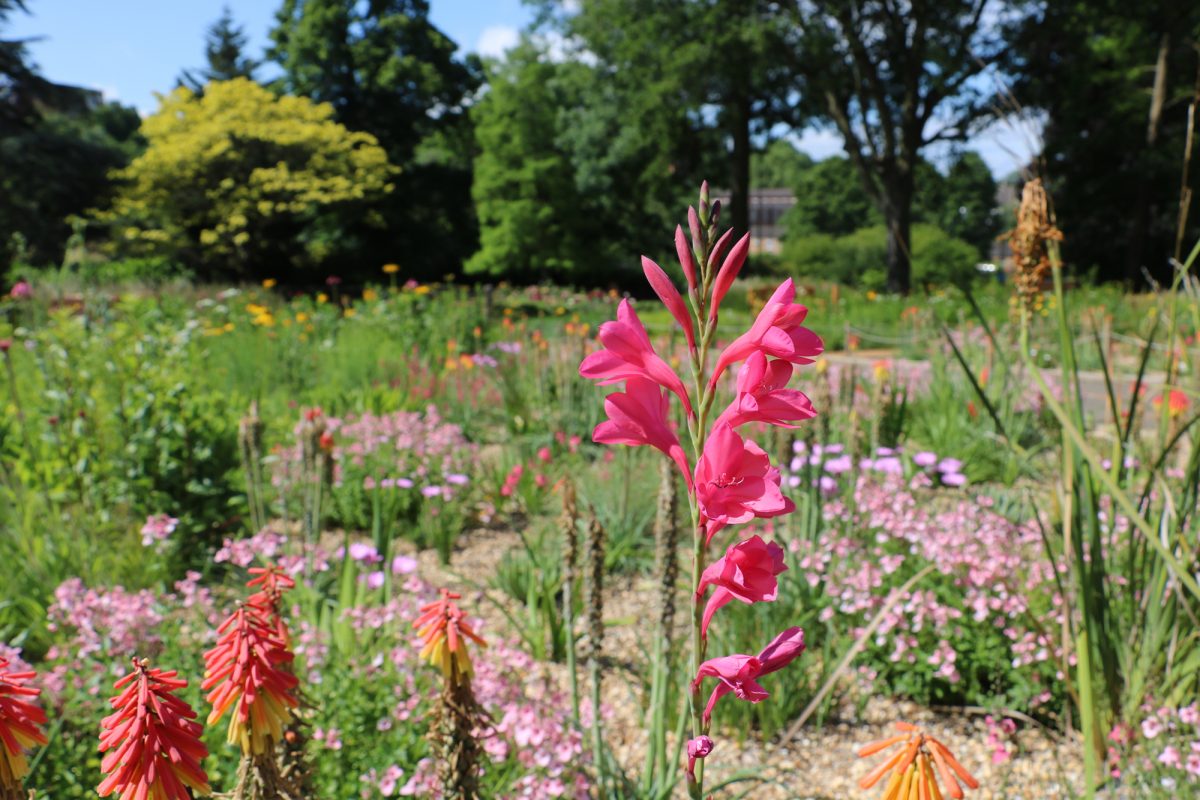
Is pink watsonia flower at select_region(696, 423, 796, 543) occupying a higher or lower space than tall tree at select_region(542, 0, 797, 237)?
lower

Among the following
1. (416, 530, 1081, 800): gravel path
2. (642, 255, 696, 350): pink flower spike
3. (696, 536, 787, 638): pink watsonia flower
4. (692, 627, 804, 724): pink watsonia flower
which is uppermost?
(642, 255, 696, 350): pink flower spike

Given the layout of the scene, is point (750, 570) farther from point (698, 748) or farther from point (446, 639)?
point (446, 639)

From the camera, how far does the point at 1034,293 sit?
2504mm

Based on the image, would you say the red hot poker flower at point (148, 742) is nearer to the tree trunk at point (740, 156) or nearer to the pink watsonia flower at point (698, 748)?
the pink watsonia flower at point (698, 748)

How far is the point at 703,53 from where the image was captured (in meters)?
17.2

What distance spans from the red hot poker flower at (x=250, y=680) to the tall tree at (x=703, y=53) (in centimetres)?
1755

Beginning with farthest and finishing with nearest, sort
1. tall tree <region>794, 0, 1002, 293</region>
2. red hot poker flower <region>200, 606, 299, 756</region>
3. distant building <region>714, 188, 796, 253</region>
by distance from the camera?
distant building <region>714, 188, 796, 253</region>
tall tree <region>794, 0, 1002, 293</region>
red hot poker flower <region>200, 606, 299, 756</region>

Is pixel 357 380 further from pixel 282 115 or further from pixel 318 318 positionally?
pixel 282 115

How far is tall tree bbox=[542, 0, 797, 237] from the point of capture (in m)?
17.2

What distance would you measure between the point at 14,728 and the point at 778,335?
0.91m

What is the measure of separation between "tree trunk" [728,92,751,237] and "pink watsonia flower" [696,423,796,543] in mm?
20329

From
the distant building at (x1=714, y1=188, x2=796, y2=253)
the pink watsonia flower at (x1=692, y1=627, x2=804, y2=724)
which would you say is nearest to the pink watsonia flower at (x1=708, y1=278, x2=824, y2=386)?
the pink watsonia flower at (x1=692, y1=627, x2=804, y2=724)

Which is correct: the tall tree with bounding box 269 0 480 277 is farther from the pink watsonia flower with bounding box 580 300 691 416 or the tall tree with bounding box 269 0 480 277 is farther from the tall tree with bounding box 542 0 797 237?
the pink watsonia flower with bounding box 580 300 691 416

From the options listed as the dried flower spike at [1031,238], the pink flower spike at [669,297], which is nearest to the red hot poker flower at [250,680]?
the pink flower spike at [669,297]
